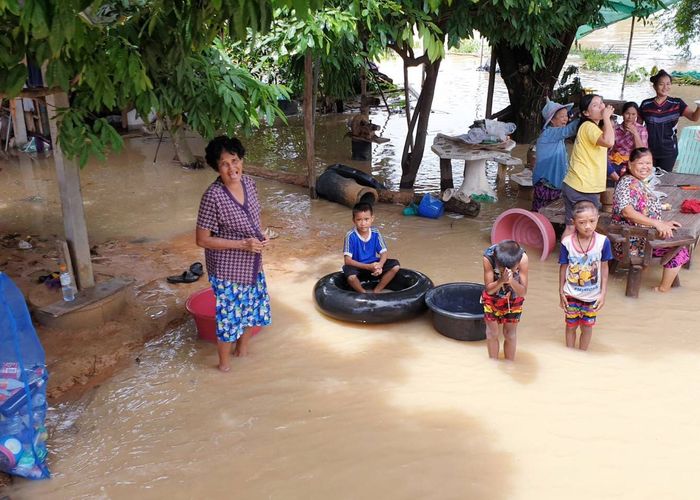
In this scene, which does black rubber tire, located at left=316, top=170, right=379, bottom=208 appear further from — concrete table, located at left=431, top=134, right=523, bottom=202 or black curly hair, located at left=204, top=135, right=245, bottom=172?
black curly hair, located at left=204, top=135, right=245, bottom=172

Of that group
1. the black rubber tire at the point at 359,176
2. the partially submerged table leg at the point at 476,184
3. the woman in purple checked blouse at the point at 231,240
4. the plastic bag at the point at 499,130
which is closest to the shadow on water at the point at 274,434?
the woman in purple checked blouse at the point at 231,240

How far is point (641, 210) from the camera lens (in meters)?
5.65

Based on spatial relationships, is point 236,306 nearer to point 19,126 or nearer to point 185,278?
point 185,278

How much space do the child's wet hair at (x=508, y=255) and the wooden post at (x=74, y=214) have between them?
11.0 ft

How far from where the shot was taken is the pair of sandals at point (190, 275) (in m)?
6.18

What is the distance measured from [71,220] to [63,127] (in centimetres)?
172

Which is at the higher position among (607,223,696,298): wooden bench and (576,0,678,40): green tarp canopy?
(576,0,678,40): green tarp canopy

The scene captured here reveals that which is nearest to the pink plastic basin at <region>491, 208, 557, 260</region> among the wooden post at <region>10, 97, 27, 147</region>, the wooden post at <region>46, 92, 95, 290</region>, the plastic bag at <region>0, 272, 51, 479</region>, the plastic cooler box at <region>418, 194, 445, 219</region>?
the plastic cooler box at <region>418, 194, 445, 219</region>

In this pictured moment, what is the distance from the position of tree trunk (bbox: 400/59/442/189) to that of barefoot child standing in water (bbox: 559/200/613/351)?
457 cm

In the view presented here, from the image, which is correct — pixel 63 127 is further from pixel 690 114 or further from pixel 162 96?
pixel 690 114

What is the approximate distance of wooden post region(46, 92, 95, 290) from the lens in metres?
5.15

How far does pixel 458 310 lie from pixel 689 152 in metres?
5.41

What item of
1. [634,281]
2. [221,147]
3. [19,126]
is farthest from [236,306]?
[19,126]

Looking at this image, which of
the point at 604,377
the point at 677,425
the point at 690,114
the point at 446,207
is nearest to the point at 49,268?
the point at 446,207
